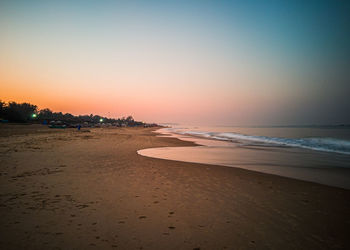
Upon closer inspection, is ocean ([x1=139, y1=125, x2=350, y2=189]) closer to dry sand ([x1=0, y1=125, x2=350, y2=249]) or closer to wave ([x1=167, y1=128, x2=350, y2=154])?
wave ([x1=167, y1=128, x2=350, y2=154])

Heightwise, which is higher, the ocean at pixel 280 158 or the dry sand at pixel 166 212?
the dry sand at pixel 166 212

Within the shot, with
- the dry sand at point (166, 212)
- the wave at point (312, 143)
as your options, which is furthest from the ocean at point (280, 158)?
the dry sand at point (166, 212)

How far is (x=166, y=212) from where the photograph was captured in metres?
4.69

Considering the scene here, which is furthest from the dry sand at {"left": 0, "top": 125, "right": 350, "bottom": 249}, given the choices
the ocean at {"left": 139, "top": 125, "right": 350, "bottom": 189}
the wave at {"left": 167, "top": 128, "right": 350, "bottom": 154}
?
the wave at {"left": 167, "top": 128, "right": 350, "bottom": 154}

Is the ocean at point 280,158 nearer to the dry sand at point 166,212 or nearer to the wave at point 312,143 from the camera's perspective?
the wave at point 312,143

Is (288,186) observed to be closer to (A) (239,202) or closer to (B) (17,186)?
(A) (239,202)

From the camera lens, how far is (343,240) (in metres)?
3.64

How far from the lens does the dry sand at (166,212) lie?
348cm

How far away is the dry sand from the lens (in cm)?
348

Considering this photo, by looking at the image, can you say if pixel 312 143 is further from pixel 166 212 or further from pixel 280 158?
pixel 166 212

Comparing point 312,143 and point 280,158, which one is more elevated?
point 312,143

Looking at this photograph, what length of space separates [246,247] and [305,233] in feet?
5.26

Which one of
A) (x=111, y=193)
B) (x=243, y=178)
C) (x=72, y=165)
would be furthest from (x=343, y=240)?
(x=72, y=165)

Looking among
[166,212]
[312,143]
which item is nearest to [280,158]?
[166,212]
